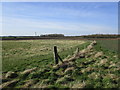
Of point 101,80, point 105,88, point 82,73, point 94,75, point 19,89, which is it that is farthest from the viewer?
point 82,73

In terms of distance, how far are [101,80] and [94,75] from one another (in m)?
0.66

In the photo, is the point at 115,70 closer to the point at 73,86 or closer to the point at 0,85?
the point at 73,86

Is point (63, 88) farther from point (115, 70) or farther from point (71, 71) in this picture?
point (115, 70)

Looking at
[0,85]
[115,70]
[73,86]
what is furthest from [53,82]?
[115,70]

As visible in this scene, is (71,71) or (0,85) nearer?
(0,85)

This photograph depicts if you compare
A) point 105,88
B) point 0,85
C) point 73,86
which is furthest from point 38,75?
point 105,88

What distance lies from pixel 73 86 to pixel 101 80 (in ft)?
5.53

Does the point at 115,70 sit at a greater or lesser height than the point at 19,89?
greater

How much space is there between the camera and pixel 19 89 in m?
6.00

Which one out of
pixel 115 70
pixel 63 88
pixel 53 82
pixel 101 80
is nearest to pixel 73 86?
pixel 63 88

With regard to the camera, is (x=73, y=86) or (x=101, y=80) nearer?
(x=73, y=86)

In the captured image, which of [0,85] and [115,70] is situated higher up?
[115,70]

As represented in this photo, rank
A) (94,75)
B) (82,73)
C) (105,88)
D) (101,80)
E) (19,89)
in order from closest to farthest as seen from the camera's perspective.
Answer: (105,88), (19,89), (101,80), (94,75), (82,73)

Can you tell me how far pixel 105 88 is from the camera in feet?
18.3
